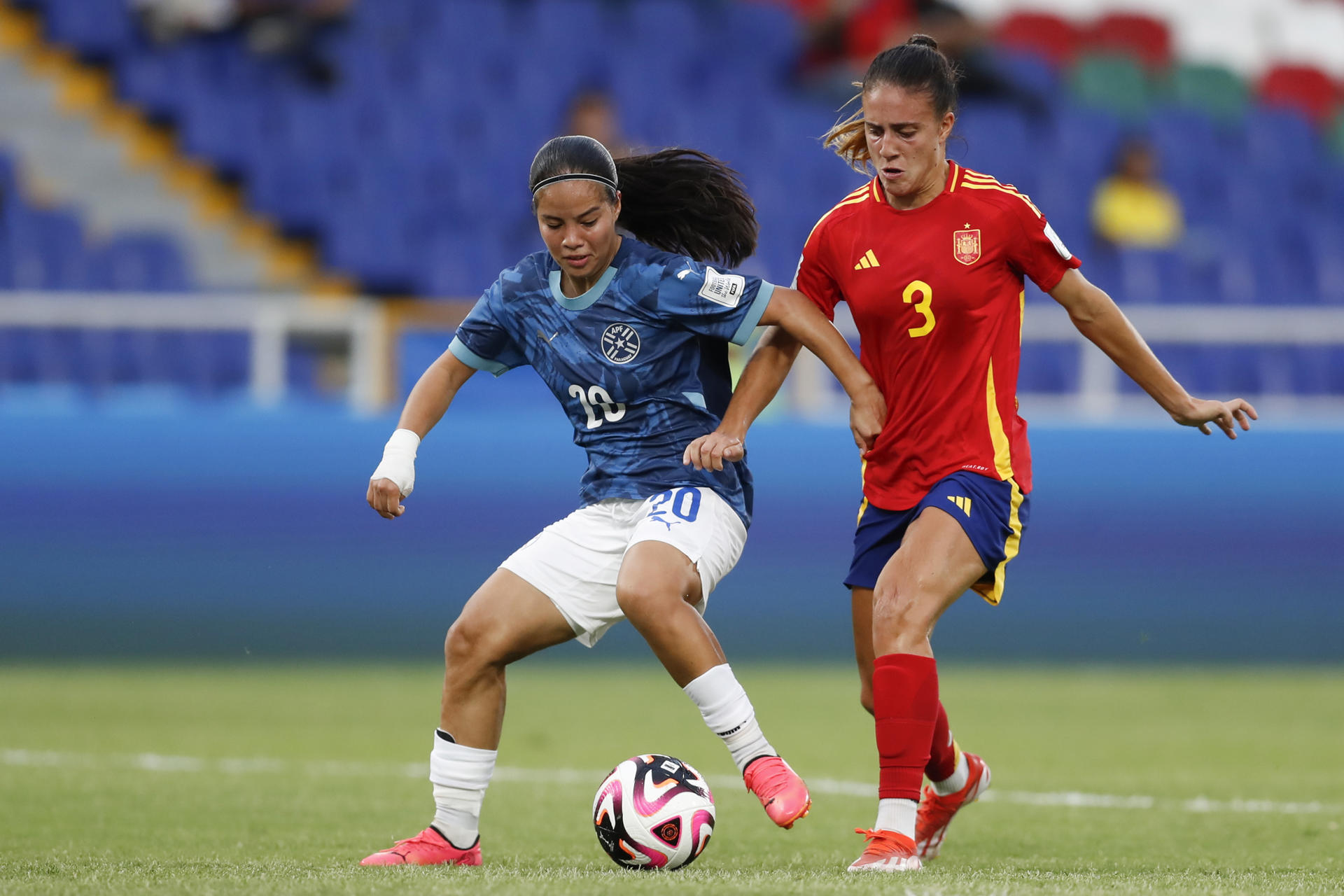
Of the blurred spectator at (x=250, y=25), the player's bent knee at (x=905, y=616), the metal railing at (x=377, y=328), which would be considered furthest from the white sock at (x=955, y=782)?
the blurred spectator at (x=250, y=25)

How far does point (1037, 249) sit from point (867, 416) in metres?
0.67

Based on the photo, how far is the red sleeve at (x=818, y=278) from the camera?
4.61 m

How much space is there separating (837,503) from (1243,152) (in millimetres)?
6935

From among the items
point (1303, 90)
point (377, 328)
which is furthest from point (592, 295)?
point (1303, 90)

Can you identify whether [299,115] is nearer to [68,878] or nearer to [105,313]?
[105,313]

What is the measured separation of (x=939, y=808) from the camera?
4.90 metres

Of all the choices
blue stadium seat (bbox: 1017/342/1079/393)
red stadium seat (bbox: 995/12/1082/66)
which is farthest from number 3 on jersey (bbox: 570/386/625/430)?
red stadium seat (bbox: 995/12/1082/66)

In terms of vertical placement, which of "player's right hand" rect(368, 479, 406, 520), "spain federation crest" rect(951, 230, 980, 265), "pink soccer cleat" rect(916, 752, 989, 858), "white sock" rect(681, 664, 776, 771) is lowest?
"pink soccer cleat" rect(916, 752, 989, 858)

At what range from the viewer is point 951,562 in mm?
4215

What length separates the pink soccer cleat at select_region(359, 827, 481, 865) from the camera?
4242 mm

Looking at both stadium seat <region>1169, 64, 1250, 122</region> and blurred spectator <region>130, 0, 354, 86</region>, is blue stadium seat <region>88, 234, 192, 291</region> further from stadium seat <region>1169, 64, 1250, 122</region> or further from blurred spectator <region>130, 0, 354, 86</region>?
stadium seat <region>1169, 64, 1250, 122</region>

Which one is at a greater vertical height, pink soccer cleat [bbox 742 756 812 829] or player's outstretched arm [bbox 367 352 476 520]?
player's outstretched arm [bbox 367 352 476 520]

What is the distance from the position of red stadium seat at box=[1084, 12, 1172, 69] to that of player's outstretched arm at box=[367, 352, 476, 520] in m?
12.2

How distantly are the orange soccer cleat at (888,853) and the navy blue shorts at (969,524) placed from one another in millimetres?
692
